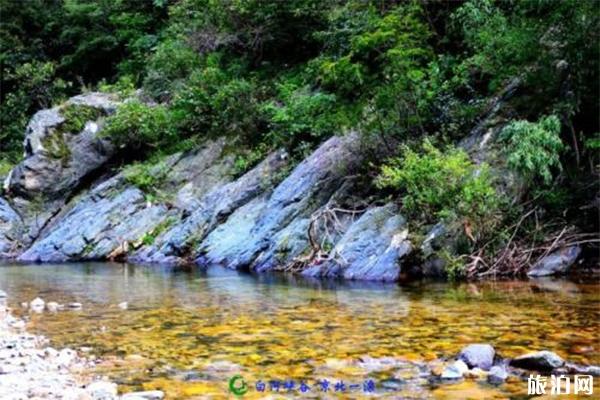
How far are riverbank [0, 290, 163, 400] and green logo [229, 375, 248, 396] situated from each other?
51 centimetres

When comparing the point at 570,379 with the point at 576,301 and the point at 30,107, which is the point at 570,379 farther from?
the point at 30,107

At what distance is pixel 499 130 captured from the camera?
13.0 meters

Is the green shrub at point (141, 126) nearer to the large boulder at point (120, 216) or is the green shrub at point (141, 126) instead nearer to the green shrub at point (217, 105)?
the green shrub at point (217, 105)

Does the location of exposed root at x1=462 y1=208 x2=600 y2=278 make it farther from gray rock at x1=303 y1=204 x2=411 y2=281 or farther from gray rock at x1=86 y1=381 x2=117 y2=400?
gray rock at x1=86 y1=381 x2=117 y2=400

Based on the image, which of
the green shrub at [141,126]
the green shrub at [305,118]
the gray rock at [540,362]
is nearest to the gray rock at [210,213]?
the green shrub at [305,118]

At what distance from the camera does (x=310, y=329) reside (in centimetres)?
713

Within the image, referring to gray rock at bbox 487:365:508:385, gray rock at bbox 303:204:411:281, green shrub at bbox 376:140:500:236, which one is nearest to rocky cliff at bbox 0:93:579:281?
gray rock at bbox 303:204:411:281

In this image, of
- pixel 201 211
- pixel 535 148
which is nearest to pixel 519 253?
pixel 535 148

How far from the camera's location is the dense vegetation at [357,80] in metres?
→ 11.5

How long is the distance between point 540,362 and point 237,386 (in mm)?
2167

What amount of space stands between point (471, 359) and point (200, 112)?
17737mm

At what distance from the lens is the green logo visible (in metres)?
4.78

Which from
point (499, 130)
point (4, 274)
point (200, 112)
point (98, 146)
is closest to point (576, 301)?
point (499, 130)

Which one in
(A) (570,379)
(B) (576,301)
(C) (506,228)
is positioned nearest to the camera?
(A) (570,379)
